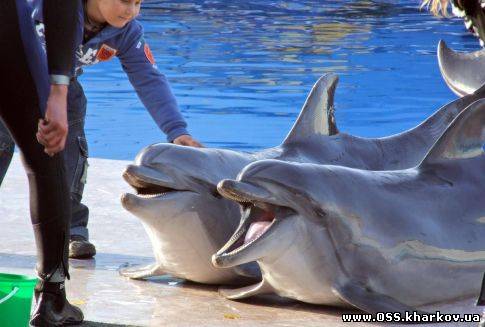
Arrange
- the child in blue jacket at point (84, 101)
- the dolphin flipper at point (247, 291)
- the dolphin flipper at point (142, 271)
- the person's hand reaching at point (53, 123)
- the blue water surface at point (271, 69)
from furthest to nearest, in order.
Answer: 1. the blue water surface at point (271, 69)
2. the child in blue jacket at point (84, 101)
3. the dolphin flipper at point (142, 271)
4. the dolphin flipper at point (247, 291)
5. the person's hand reaching at point (53, 123)

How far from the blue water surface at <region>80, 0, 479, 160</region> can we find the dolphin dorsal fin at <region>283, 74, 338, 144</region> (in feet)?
18.6

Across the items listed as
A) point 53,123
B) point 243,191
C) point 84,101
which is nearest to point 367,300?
point 243,191

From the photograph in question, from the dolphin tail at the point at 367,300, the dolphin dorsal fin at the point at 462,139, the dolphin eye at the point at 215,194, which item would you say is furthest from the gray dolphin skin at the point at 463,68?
the dolphin tail at the point at 367,300

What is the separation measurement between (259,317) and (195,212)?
24.8 inches

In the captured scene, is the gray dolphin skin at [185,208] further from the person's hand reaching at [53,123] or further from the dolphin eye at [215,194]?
the person's hand reaching at [53,123]

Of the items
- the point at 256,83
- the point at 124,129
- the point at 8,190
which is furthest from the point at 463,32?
the point at 8,190

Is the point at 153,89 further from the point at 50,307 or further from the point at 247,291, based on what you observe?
the point at 50,307

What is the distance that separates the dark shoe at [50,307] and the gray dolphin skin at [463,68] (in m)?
2.93

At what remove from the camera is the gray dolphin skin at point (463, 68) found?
6328 mm

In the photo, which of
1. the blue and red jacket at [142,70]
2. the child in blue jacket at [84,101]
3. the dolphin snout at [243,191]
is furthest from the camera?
the blue and red jacket at [142,70]

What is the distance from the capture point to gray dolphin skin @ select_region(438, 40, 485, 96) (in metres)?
6.33

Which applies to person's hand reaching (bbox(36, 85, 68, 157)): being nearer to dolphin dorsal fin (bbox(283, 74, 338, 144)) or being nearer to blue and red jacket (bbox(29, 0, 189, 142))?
blue and red jacket (bbox(29, 0, 189, 142))

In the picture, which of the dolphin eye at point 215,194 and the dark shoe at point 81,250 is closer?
the dolphin eye at point 215,194

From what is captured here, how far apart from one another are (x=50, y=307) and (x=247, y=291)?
0.94 metres
